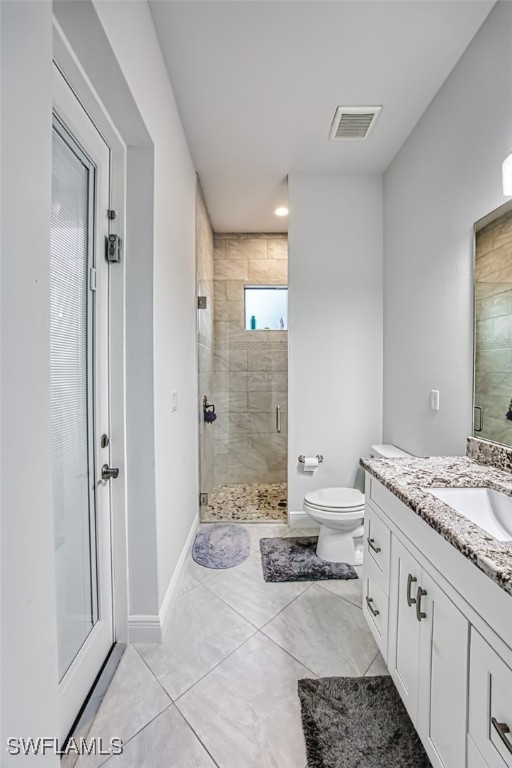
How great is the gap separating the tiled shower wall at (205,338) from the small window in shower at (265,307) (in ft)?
1.31

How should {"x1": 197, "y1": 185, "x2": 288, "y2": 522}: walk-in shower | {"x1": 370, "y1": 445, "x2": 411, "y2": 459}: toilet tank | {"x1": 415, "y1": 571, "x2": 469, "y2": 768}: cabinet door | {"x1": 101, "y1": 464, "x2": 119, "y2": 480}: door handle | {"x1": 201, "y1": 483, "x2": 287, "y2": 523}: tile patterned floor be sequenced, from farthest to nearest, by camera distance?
1. {"x1": 197, "y1": 185, "x2": 288, "y2": 522}: walk-in shower
2. {"x1": 201, "y1": 483, "x2": 287, "y2": 523}: tile patterned floor
3. {"x1": 370, "y1": 445, "x2": 411, "y2": 459}: toilet tank
4. {"x1": 101, "y1": 464, "x2": 119, "y2": 480}: door handle
5. {"x1": 415, "y1": 571, "x2": 469, "y2": 768}: cabinet door

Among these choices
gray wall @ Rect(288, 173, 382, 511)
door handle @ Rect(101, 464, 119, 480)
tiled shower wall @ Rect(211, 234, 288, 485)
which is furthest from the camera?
tiled shower wall @ Rect(211, 234, 288, 485)

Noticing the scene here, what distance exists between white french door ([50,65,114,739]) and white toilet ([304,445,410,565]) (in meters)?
1.25

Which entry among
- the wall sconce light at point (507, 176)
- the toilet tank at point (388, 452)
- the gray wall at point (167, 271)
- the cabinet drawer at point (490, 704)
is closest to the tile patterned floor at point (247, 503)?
the gray wall at point (167, 271)

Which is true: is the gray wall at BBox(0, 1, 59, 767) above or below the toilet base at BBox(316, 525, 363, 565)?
above

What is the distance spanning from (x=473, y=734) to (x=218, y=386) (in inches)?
104

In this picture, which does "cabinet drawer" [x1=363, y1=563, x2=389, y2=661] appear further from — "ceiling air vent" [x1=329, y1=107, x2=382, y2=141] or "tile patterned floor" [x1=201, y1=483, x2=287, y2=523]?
"ceiling air vent" [x1=329, y1=107, x2=382, y2=141]

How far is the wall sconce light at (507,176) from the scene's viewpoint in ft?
3.97

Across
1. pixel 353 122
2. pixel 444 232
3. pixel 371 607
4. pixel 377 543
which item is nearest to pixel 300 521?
pixel 371 607

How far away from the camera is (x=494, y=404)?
4.65 ft

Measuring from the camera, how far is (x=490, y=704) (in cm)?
68

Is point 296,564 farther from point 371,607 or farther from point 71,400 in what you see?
point 71,400

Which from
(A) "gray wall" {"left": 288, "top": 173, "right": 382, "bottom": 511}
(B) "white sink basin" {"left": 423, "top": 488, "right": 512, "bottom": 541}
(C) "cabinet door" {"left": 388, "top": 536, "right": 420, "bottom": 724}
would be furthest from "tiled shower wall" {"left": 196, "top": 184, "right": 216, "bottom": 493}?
(B) "white sink basin" {"left": 423, "top": 488, "right": 512, "bottom": 541}

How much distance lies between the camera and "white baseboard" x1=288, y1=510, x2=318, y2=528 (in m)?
2.56
